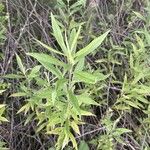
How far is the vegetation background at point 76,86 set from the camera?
1.62 metres

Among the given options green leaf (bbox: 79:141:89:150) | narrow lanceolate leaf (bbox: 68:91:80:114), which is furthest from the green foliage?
green leaf (bbox: 79:141:89:150)

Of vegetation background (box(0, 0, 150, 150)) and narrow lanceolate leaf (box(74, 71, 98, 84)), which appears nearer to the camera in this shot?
narrow lanceolate leaf (box(74, 71, 98, 84))

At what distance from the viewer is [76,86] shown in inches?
77.5

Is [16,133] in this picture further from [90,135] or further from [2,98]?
[90,135]

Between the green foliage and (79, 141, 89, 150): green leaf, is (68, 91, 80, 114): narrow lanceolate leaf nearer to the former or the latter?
the green foliage

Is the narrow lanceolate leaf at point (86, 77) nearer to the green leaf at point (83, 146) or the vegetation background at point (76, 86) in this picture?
the vegetation background at point (76, 86)

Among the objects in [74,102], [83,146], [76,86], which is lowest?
[83,146]

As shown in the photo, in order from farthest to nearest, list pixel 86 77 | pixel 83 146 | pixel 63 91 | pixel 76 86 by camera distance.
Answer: pixel 76 86 < pixel 83 146 < pixel 63 91 < pixel 86 77

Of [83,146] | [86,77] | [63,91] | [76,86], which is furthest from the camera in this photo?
[76,86]

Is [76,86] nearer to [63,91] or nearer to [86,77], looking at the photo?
[63,91]

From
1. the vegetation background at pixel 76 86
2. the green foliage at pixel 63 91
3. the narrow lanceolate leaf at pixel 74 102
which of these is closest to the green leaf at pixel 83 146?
the vegetation background at pixel 76 86

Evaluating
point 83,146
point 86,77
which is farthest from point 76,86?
point 86,77

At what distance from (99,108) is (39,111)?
14.9 inches

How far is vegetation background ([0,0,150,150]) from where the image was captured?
1624 mm
